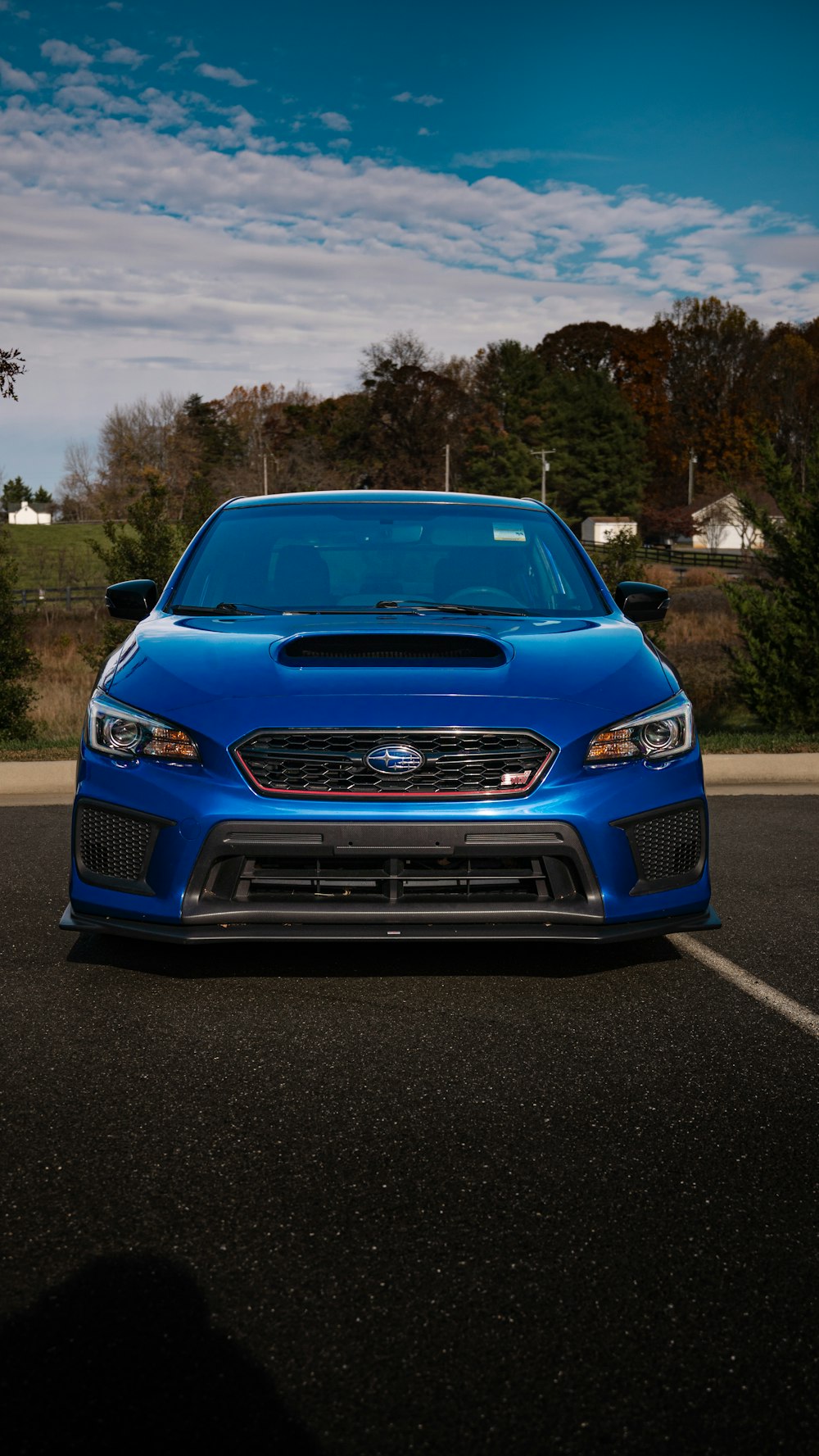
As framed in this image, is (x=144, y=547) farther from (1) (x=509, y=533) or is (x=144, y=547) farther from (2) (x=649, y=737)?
(2) (x=649, y=737)

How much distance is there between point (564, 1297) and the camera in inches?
103

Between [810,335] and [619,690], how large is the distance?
11384 cm

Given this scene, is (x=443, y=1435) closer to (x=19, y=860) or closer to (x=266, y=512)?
(x=266, y=512)

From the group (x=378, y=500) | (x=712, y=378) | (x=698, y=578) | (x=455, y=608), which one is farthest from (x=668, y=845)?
(x=712, y=378)

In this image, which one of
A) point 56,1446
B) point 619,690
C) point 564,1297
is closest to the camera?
point 56,1446

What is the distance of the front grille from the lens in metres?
4.29

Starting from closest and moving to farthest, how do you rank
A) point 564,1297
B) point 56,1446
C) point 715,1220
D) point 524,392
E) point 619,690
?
point 56,1446 < point 564,1297 < point 715,1220 < point 619,690 < point 524,392

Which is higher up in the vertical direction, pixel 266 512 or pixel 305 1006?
pixel 266 512

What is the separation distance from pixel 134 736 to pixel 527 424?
96825 millimetres

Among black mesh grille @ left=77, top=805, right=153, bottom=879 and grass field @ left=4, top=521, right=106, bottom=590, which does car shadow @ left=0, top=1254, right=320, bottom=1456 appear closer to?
black mesh grille @ left=77, top=805, right=153, bottom=879

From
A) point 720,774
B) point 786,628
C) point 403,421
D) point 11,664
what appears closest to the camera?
point 720,774

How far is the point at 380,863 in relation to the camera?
4.30m

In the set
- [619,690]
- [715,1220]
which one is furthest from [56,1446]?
[619,690]

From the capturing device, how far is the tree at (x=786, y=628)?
15.6 metres
